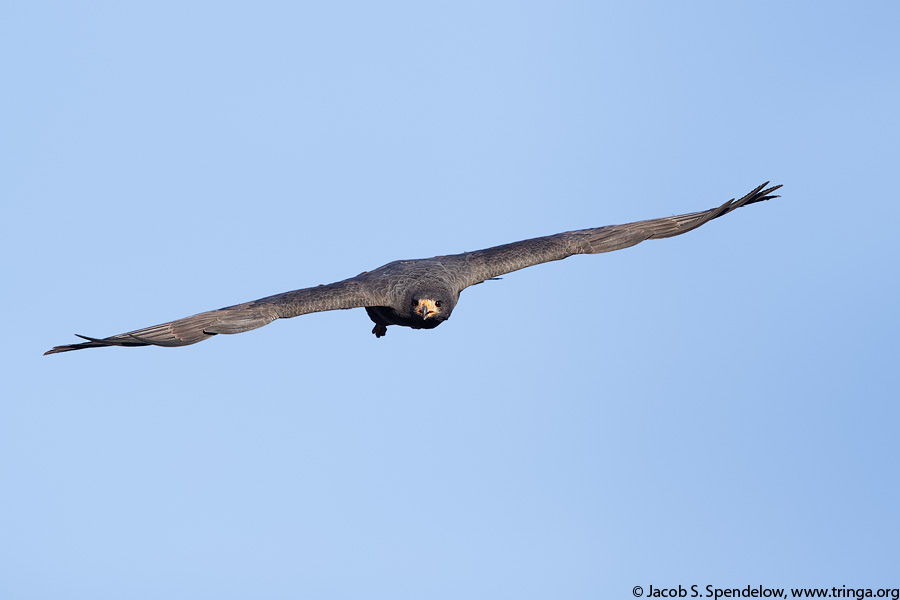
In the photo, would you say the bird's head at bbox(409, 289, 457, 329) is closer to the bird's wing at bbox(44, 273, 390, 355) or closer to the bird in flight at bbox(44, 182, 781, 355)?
the bird in flight at bbox(44, 182, 781, 355)

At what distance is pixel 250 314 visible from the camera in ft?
78.1

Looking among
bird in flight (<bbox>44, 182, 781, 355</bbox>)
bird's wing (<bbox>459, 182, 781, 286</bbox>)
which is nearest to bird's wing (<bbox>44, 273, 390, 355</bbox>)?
bird in flight (<bbox>44, 182, 781, 355</bbox>)

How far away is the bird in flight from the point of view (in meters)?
23.7

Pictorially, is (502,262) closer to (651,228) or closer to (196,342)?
(651,228)

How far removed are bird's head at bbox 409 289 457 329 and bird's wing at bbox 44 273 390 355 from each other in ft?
2.51

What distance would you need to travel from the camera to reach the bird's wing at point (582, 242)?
25.8 meters

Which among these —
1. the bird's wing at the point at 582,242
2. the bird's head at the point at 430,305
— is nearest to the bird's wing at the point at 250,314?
the bird's head at the point at 430,305

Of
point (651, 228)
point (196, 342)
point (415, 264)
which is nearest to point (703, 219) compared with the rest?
point (651, 228)

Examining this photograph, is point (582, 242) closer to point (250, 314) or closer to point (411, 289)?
point (411, 289)

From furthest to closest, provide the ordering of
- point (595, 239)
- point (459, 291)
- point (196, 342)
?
point (595, 239)
point (459, 291)
point (196, 342)

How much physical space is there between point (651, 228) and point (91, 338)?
12287 mm

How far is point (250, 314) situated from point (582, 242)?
24.2ft

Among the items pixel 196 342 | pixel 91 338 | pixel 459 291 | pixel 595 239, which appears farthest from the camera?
pixel 595 239

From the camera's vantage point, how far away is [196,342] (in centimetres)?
2366
